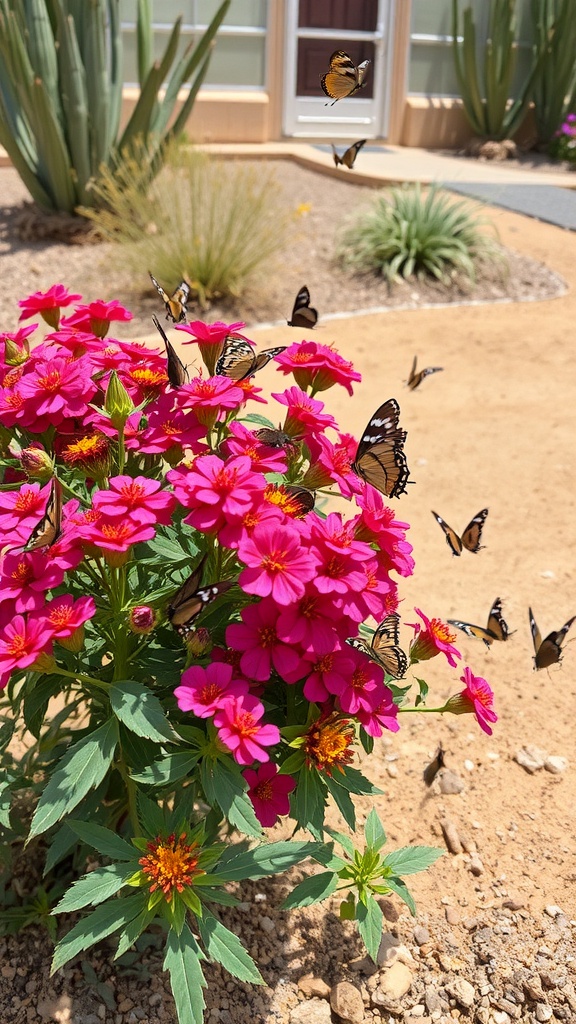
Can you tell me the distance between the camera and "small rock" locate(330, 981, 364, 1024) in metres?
1.84

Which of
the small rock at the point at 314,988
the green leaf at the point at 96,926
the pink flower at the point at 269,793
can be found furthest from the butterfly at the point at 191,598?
the small rock at the point at 314,988

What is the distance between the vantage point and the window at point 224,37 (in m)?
12.2

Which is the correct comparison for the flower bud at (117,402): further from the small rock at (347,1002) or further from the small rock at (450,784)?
the small rock at (450,784)

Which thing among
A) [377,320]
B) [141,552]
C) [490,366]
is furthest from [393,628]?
[377,320]

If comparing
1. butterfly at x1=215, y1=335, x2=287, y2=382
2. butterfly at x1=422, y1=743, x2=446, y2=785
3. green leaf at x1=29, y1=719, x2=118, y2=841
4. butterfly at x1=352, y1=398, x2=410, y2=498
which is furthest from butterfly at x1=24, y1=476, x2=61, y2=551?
butterfly at x1=422, y1=743, x2=446, y2=785

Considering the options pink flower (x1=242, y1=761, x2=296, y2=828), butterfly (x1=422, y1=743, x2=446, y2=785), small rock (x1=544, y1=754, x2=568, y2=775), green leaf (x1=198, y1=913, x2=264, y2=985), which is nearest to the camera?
green leaf (x1=198, y1=913, x2=264, y2=985)

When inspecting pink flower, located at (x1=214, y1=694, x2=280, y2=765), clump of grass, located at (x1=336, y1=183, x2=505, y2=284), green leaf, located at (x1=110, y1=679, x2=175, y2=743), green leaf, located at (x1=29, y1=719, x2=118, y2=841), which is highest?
pink flower, located at (x1=214, y1=694, x2=280, y2=765)

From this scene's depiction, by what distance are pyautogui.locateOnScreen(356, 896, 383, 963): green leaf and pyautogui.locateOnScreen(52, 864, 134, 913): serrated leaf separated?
0.51 meters

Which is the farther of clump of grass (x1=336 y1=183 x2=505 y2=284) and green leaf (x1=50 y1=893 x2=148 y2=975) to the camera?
clump of grass (x1=336 y1=183 x2=505 y2=284)

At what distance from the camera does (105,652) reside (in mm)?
1561

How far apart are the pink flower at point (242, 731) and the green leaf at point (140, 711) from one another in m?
0.09

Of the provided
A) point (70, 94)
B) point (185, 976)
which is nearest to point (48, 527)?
point (185, 976)

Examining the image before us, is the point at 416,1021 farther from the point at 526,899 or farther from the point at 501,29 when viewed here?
the point at 501,29

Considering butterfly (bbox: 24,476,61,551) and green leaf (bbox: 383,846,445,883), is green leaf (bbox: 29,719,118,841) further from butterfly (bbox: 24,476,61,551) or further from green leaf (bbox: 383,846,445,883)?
green leaf (bbox: 383,846,445,883)
